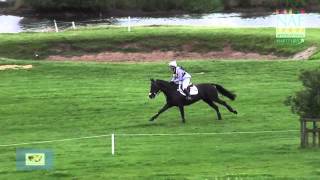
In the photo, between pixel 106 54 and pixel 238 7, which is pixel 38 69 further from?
pixel 238 7

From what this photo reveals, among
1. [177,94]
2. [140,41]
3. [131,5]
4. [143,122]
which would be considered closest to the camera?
[177,94]

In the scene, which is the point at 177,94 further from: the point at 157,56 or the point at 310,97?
the point at 157,56

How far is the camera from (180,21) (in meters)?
96.4

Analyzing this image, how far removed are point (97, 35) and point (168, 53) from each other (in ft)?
23.2

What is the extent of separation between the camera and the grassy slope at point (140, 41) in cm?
5291

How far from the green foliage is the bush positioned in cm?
9274

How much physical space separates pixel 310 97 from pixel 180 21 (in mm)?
75684

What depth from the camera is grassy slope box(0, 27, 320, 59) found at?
174 feet
